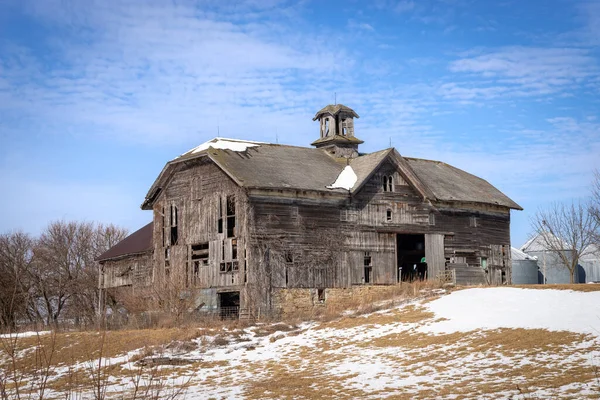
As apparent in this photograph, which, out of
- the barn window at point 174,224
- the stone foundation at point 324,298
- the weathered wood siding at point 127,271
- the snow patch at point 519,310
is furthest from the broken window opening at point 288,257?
the weathered wood siding at point 127,271

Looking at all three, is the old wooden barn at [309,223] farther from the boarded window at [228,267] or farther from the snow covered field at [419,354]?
the snow covered field at [419,354]

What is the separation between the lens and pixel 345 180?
43062mm

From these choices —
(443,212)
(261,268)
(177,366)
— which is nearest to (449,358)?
(177,366)

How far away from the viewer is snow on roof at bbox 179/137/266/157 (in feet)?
140

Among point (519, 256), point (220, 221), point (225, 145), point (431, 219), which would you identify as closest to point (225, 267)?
point (220, 221)

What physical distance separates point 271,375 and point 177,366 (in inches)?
174

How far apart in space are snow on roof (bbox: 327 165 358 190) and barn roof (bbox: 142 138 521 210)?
19 centimetres

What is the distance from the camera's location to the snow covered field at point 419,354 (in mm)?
19141

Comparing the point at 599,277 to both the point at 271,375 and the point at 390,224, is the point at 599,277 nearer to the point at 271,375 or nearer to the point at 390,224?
the point at 390,224

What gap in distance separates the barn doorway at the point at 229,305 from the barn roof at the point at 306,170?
671 centimetres

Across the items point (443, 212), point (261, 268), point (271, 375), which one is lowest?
point (271, 375)

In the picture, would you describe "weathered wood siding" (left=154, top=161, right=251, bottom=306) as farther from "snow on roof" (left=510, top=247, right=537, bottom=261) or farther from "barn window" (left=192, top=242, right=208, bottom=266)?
"snow on roof" (left=510, top=247, right=537, bottom=261)

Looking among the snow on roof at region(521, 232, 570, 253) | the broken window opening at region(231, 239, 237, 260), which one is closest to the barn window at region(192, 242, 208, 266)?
the broken window opening at region(231, 239, 237, 260)

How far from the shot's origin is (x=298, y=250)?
1575 inches
